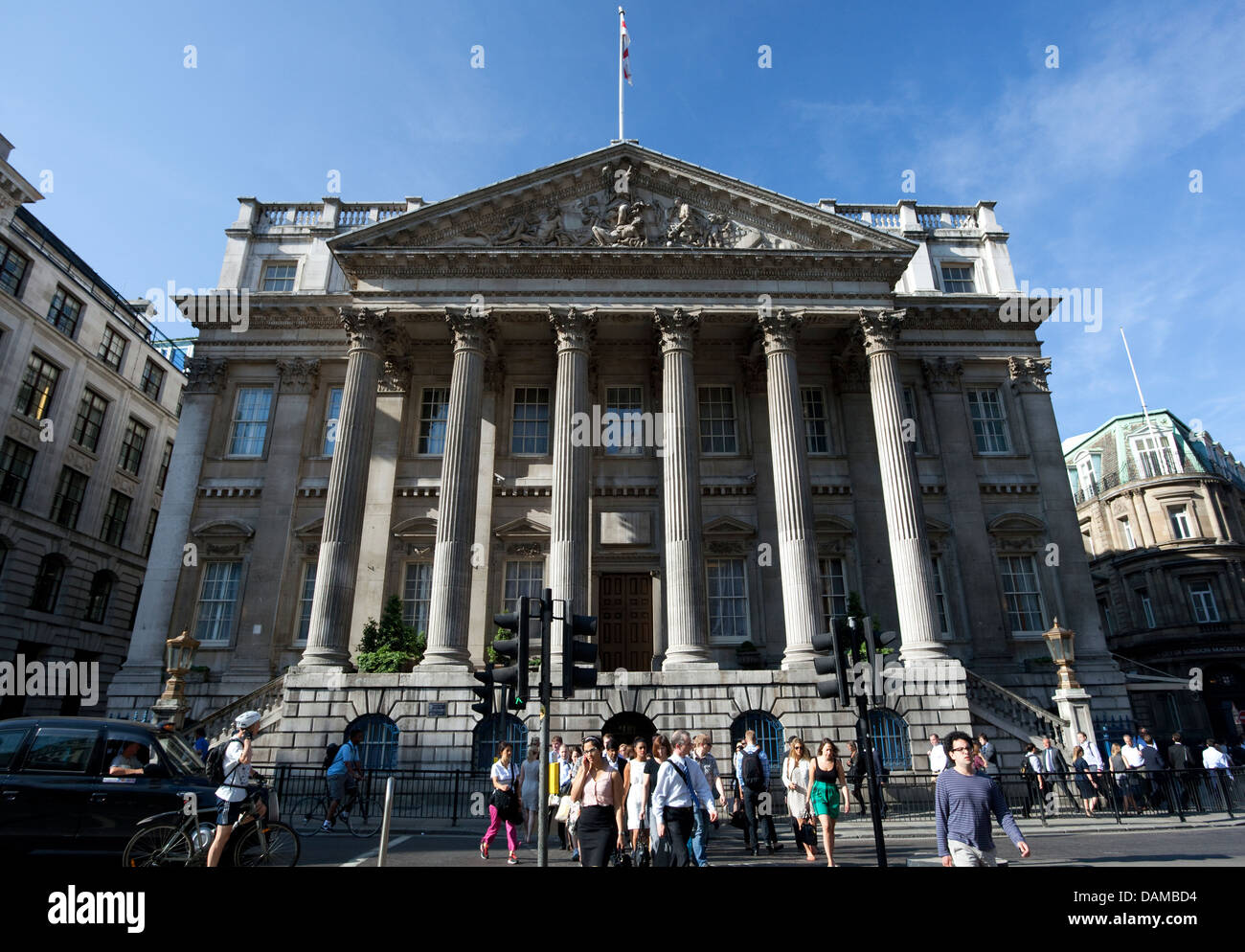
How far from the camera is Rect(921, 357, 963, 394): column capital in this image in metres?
27.6

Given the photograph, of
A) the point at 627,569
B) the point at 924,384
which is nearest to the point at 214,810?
the point at 627,569

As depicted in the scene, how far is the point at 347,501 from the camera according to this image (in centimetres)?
2122

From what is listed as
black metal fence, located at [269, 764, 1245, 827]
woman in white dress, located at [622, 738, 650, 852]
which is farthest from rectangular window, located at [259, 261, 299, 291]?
woman in white dress, located at [622, 738, 650, 852]

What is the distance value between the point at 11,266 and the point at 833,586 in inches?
1458

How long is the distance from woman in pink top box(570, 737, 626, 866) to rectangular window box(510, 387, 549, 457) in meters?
18.5

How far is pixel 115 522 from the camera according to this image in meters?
36.8

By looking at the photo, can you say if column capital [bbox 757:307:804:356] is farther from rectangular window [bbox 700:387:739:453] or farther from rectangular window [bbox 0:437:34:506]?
rectangular window [bbox 0:437:34:506]

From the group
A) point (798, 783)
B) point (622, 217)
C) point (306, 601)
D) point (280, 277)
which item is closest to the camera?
point (798, 783)

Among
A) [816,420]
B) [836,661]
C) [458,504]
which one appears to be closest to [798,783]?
[836,661]

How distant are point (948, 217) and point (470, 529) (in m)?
25.0

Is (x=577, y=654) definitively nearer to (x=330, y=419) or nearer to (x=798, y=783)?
(x=798, y=783)

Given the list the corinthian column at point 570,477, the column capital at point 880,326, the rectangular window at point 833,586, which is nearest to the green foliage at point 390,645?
the corinthian column at point 570,477
